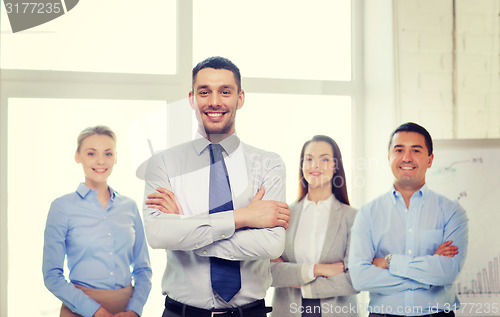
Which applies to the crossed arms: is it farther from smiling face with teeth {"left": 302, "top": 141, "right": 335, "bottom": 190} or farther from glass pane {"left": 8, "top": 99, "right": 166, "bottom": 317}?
glass pane {"left": 8, "top": 99, "right": 166, "bottom": 317}

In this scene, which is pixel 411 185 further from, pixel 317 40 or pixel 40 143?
pixel 40 143

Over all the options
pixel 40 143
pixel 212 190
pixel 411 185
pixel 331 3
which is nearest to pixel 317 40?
pixel 331 3

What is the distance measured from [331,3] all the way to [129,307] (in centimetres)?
198

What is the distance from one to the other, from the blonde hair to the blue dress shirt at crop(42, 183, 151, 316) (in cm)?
24

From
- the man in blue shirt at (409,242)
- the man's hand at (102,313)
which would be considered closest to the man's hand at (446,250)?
the man in blue shirt at (409,242)

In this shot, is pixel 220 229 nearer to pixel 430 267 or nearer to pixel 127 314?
pixel 127 314

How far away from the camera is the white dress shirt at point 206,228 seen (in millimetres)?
1860

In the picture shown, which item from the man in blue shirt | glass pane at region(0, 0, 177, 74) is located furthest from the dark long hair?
glass pane at region(0, 0, 177, 74)

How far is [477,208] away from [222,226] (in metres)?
1.64

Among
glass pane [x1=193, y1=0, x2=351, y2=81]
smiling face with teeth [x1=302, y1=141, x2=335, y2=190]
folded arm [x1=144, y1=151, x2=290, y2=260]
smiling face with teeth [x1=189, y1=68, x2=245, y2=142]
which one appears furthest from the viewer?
glass pane [x1=193, y1=0, x2=351, y2=81]

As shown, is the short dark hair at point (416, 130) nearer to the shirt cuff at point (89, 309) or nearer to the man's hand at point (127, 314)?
the man's hand at point (127, 314)

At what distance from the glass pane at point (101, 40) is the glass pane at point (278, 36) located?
19cm

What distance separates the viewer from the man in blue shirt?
2303 mm

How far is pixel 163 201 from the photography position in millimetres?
1939
